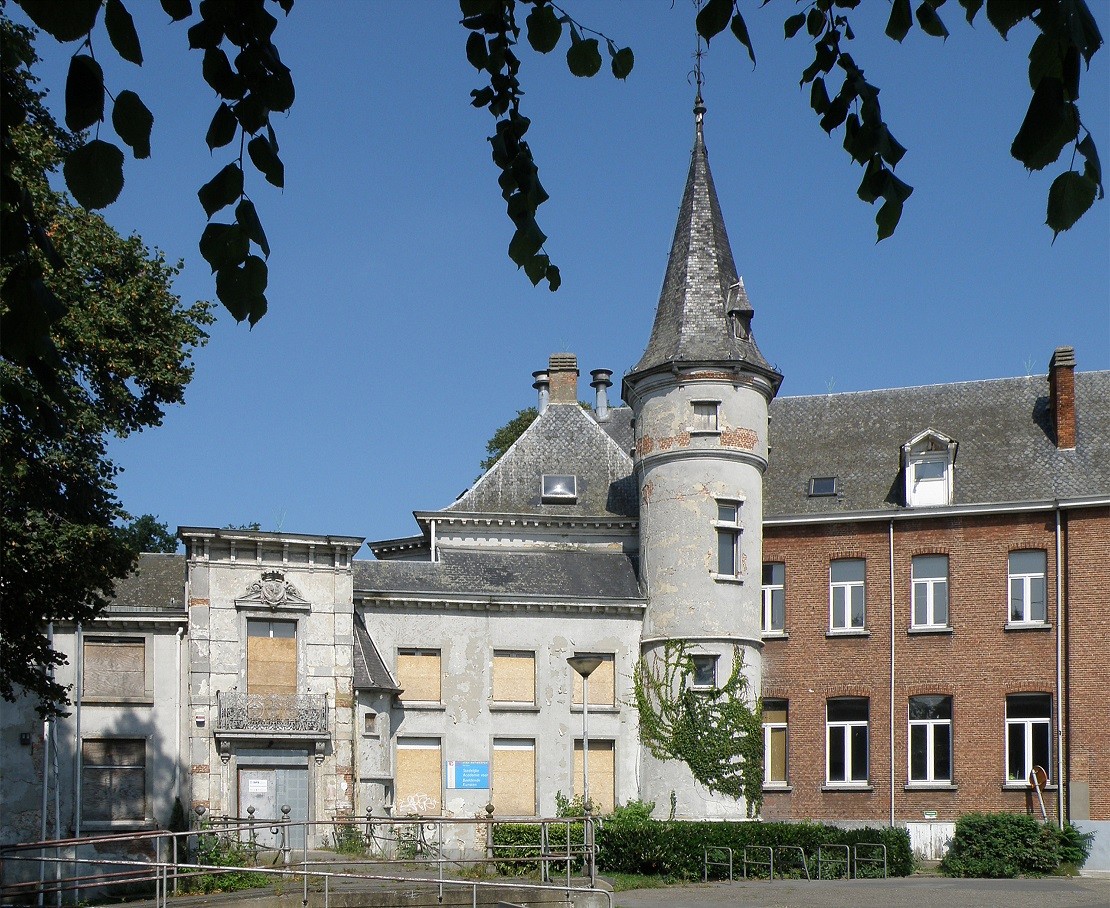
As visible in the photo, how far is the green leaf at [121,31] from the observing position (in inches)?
170

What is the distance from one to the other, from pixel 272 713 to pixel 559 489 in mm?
11070

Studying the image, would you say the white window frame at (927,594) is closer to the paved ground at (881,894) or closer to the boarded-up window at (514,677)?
the paved ground at (881,894)

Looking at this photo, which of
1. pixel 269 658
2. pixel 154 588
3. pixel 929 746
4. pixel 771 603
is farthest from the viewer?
pixel 771 603

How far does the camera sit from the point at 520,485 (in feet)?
134

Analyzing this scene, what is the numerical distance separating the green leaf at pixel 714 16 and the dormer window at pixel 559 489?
1390 inches

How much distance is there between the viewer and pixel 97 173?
438 centimetres

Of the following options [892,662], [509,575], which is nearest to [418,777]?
[509,575]

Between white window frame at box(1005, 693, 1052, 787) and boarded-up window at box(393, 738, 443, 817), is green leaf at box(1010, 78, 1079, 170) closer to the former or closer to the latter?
boarded-up window at box(393, 738, 443, 817)

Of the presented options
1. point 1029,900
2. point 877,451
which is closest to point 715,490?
point 877,451

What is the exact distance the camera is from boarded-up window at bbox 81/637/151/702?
31.7 meters

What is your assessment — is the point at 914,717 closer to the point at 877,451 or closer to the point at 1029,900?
the point at 877,451

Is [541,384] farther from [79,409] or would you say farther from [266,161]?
[266,161]

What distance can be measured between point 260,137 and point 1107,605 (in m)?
33.9

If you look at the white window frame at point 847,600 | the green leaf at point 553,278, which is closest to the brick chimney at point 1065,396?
the white window frame at point 847,600
